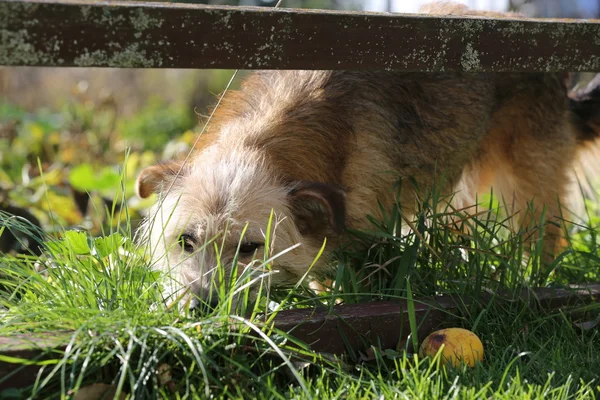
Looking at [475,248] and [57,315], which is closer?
[57,315]

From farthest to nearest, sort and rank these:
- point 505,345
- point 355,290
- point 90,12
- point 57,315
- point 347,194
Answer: point 347,194, point 355,290, point 505,345, point 57,315, point 90,12

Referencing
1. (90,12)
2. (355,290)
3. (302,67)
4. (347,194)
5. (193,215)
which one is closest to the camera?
(90,12)

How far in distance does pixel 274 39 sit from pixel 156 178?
1461 mm

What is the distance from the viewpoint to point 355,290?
3152 millimetres

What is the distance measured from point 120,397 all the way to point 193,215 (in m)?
1.31

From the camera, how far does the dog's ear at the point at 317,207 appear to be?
11.1ft

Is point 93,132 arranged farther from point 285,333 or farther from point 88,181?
point 285,333

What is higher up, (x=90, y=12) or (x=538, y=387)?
(x=90, y=12)

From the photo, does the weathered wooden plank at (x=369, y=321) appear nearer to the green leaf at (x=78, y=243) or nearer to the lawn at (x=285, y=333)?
the lawn at (x=285, y=333)

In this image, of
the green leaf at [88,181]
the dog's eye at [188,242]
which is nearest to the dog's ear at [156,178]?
the dog's eye at [188,242]

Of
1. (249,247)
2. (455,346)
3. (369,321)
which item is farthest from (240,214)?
(455,346)

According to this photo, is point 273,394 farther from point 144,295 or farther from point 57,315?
point 57,315

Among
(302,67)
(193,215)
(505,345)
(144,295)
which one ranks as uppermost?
(302,67)

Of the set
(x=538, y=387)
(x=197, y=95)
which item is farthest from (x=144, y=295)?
(x=197, y=95)
